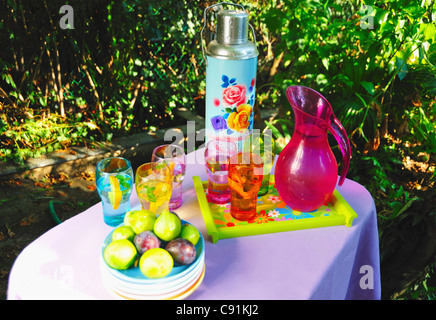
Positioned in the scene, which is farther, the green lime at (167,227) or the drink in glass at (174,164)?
the drink in glass at (174,164)

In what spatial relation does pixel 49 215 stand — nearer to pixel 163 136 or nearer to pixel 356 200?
pixel 163 136

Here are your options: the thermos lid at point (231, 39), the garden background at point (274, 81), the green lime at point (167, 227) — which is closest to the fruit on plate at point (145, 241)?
the green lime at point (167, 227)

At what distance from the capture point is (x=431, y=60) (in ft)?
7.13

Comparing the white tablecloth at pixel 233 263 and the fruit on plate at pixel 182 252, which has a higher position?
the fruit on plate at pixel 182 252

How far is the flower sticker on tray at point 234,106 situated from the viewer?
1290 mm

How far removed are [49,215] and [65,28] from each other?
4.57 ft

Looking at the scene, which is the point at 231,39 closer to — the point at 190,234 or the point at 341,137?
the point at 341,137

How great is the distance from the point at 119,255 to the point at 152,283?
0.30 feet

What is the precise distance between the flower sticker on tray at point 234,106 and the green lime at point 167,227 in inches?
20.9

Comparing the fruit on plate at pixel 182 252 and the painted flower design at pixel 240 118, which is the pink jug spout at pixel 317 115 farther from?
the fruit on plate at pixel 182 252

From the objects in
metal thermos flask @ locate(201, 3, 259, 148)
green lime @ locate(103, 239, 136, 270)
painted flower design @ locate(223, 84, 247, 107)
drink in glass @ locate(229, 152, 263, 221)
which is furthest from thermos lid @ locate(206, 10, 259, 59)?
green lime @ locate(103, 239, 136, 270)

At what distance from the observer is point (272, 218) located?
44.1 inches

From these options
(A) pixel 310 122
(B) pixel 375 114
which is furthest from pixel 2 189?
(B) pixel 375 114
